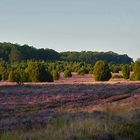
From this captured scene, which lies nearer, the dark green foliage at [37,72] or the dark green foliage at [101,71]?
the dark green foliage at [37,72]

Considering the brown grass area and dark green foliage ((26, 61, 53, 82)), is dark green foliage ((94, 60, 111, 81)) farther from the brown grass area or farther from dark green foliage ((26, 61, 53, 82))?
the brown grass area

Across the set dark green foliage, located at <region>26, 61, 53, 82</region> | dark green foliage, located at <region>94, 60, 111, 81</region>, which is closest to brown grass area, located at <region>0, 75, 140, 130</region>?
dark green foliage, located at <region>26, 61, 53, 82</region>

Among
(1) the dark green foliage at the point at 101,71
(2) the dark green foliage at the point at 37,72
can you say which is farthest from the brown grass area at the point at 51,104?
(1) the dark green foliage at the point at 101,71

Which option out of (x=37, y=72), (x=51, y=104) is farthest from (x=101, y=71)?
(x=51, y=104)

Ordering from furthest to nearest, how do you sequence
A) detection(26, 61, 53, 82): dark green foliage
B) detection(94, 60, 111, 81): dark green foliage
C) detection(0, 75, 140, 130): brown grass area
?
1. detection(94, 60, 111, 81): dark green foliage
2. detection(26, 61, 53, 82): dark green foliage
3. detection(0, 75, 140, 130): brown grass area

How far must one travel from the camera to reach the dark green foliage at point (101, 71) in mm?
87438

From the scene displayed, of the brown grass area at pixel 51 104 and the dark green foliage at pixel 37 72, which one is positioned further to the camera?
the dark green foliage at pixel 37 72

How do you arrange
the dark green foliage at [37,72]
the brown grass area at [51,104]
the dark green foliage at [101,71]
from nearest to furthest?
the brown grass area at [51,104] → the dark green foliage at [37,72] → the dark green foliage at [101,71]

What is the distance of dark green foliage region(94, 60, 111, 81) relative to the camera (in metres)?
87.4

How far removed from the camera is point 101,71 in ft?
292

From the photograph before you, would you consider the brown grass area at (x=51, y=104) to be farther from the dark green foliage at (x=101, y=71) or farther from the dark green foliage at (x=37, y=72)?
the dark green foliage at (x=101, y=71)

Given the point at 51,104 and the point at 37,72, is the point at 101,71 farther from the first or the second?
the point at 51,104

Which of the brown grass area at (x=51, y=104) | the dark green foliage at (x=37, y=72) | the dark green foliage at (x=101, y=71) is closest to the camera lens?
the brown grass area at (x=51, y=104)

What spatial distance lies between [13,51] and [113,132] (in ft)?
569
